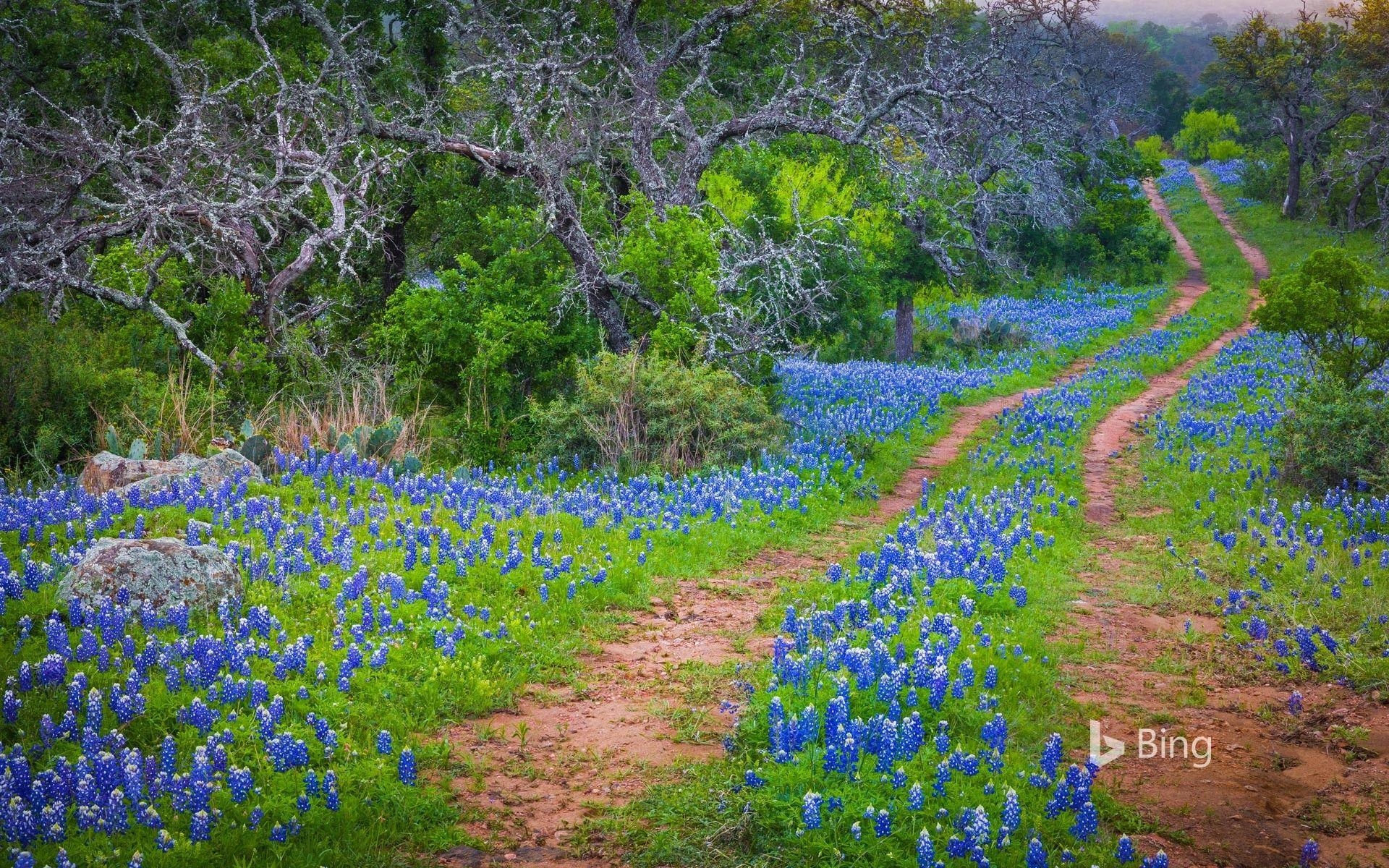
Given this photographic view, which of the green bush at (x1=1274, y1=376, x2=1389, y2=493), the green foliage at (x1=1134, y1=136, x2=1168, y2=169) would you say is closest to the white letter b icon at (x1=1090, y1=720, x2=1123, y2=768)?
the green bush at (x1=1274, y1=376, x2=1389, y2=493)

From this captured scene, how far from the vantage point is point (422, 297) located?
14438 millimetres

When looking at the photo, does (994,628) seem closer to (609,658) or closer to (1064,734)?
(1064,734)

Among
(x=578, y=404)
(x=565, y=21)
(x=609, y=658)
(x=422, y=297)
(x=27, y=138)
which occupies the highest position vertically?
(x=565, y=21)

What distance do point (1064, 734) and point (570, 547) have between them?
4491mm

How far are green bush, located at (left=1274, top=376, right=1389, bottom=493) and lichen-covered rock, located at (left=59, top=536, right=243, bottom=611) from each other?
36.9 feet

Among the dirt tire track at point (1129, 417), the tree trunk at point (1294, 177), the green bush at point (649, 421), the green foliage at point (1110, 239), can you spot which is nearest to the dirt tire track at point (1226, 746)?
the dirt tire track at point (1129, 417)

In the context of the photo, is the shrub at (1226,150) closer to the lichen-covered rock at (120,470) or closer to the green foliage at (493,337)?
the green foliage at (493,337)

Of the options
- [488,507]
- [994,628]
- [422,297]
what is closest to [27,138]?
[422,297]

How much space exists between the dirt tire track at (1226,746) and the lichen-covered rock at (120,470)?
26.4 ft

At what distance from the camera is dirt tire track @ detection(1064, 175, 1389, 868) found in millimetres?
5215

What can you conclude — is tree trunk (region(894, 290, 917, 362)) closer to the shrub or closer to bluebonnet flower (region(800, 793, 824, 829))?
bluebonnet flower (region(800, 793, 824, 829))

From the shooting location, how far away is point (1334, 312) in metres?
13.6

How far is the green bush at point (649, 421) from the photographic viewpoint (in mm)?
12938

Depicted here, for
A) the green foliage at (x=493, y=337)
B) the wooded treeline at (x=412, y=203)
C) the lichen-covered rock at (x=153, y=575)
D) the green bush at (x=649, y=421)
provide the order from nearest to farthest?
the lichen-covered rock at (x=153, y=575) → the green bush at (x=649, y=421) → the wooded treeline at (x=412, y=203) → the green foliage at (x=493, y=337)
